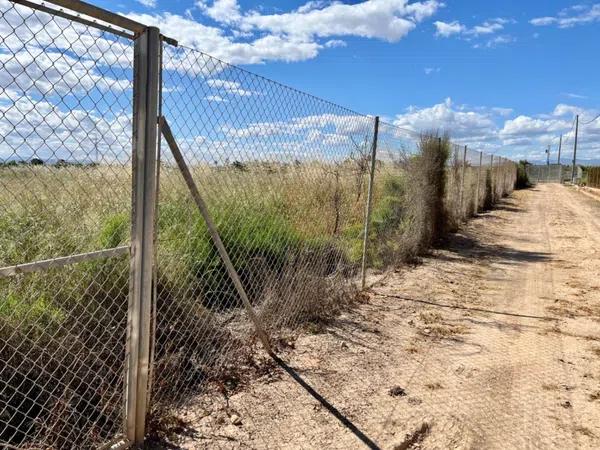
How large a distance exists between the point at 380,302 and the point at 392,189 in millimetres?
2794

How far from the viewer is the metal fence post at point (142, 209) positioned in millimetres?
2619

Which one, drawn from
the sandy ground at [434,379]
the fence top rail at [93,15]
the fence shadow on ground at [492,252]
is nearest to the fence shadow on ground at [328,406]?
the sandy ground at [434,379]

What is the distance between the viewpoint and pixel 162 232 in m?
4.87

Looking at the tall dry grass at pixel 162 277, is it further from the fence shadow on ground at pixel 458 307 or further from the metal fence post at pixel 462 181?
the metal fence post at pixel 462 181

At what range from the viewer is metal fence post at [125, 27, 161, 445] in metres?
2.62

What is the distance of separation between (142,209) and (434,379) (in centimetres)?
287

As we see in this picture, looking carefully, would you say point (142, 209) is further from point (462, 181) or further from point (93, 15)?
Result: point (462, 181)

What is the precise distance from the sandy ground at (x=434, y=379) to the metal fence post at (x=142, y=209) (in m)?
0.65

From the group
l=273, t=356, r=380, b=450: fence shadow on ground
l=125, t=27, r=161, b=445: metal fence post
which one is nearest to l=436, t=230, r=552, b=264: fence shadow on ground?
l=273, t=356, r=380, b=450: fence shadow on ground

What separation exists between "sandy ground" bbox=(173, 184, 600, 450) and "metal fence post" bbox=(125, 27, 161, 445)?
65 cm

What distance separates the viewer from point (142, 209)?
271 centimetres

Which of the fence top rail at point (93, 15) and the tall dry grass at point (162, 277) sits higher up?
the fence top rail at point (93, 15)

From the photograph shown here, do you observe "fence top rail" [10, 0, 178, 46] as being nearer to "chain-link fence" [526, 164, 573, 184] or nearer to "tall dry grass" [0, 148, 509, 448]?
"tall dry grass" [0, 148, 509, 448]

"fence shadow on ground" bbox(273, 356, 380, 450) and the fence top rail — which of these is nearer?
the fence top rail
